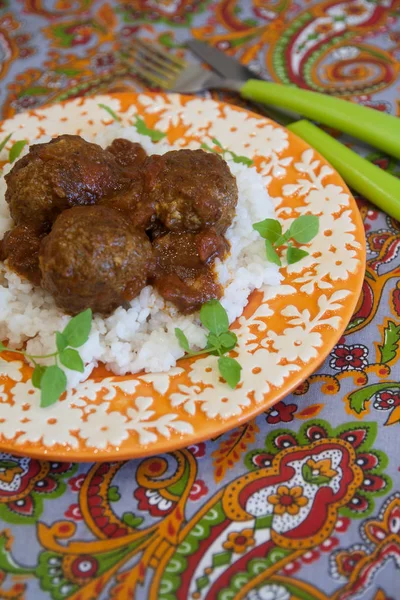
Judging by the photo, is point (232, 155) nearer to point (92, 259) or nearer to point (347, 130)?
point (347, 130)

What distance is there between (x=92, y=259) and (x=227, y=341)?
0.72 m

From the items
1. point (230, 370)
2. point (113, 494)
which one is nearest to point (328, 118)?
point (230, 370)

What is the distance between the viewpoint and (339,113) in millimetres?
4312

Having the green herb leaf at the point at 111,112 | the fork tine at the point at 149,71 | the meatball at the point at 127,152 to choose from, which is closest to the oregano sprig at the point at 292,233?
the meatball at the point at 127,152

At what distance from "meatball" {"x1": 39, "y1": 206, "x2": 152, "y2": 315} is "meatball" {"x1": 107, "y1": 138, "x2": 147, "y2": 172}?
2.51 feet

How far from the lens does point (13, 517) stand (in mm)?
2775

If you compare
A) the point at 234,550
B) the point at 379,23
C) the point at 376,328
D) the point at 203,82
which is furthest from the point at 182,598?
the point at 379,23

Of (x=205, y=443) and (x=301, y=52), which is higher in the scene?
(x=301, y=52)

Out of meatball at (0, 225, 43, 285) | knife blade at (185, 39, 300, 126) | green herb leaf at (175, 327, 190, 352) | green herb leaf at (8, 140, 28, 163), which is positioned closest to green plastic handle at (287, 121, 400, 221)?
knife blade at (185, 39, 300, 126)

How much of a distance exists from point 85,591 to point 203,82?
3649 mm

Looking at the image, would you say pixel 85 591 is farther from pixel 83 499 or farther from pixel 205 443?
pixel 205 443

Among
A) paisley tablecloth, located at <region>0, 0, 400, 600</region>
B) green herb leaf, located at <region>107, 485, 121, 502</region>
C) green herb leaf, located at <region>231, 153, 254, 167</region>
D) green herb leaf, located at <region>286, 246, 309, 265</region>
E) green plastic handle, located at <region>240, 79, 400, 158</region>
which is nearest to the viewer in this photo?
paisley tablecloth, located at <region>0, 0, 400, 600</region>

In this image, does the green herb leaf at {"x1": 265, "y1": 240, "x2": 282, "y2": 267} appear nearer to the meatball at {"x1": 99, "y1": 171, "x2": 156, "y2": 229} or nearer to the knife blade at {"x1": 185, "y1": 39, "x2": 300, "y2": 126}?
the meatball at {"x1": 99, "y1": 171, "x2": 156, "y2": 229}

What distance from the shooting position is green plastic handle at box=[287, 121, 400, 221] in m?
3.92
